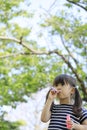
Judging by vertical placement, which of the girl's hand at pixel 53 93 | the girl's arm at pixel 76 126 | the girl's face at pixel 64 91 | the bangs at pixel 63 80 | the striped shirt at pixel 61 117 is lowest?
the girl's arm at pixel 76 126

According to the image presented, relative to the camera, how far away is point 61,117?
2.62 meters

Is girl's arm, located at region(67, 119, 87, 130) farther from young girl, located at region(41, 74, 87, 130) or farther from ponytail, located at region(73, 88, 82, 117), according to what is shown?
ponytail, located at region(73, 88, 82, 117)

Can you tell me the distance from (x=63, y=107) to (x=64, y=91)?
115 mm

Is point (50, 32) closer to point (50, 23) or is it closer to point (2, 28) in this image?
point (50, 23)

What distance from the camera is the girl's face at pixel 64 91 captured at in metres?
2.66

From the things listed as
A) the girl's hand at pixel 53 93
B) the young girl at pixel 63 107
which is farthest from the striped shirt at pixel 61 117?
the girl's hand at pixel 53 93

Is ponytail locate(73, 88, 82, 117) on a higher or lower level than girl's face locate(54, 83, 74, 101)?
lower

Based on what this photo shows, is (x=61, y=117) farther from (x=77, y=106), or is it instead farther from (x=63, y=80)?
(x=63, y=80)

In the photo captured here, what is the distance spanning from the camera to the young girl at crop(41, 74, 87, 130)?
8.50 ft

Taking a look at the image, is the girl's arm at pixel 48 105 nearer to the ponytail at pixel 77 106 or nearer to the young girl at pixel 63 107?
the young girl at pixel 63 107

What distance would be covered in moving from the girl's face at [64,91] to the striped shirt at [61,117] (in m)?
0.07

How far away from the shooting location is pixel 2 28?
13164 millimetres

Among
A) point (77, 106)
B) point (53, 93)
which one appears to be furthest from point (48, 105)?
point (77, 106)

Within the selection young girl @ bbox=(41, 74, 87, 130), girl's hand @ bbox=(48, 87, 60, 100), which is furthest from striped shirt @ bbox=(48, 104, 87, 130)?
girl's hand @ bbox=(48, 87, 60, 100)
